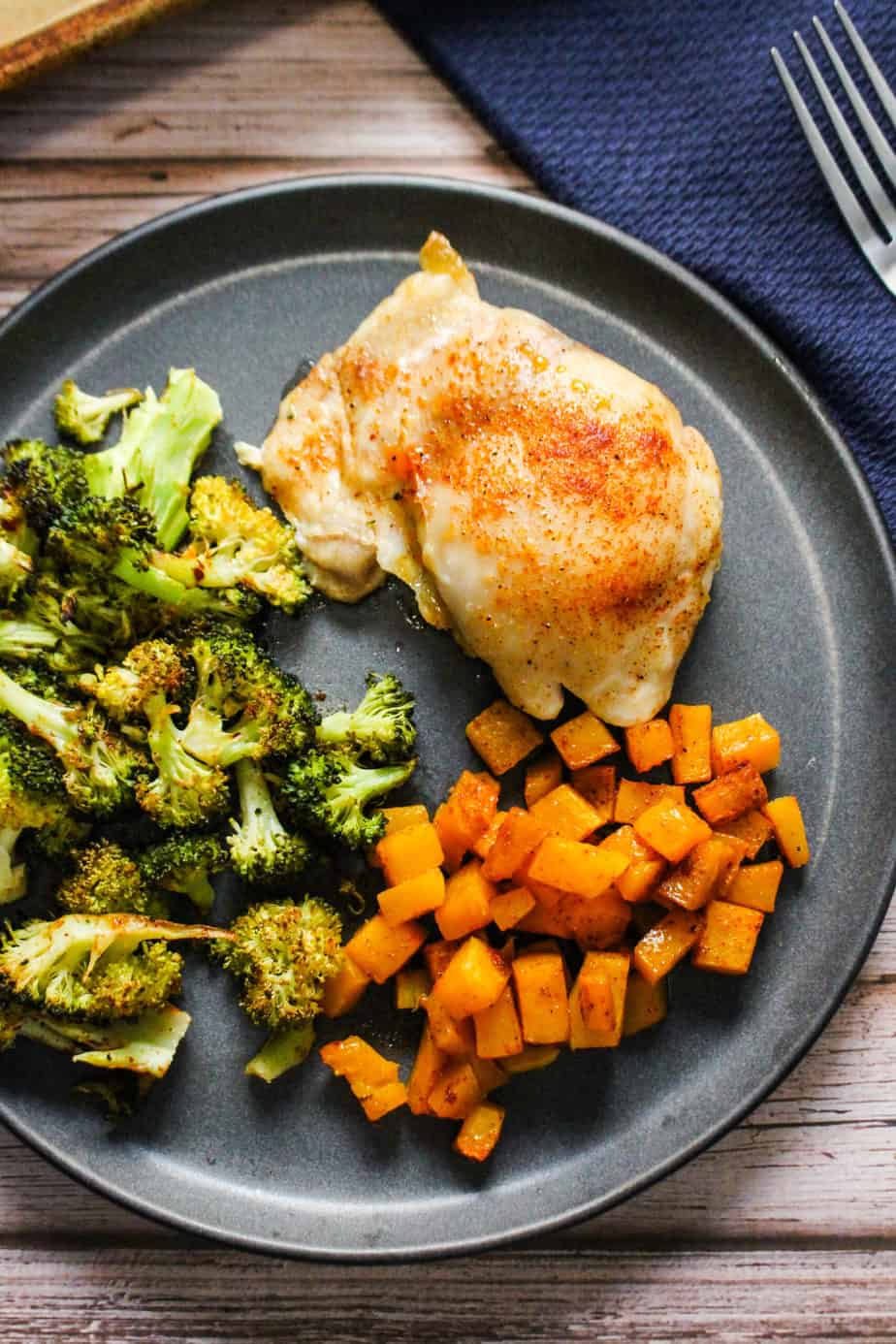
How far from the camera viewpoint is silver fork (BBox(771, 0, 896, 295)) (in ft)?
9.84

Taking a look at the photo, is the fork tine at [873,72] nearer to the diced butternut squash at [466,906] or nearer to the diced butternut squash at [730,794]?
the diced butternut squash at [730,794]

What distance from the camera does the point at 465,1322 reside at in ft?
9.70

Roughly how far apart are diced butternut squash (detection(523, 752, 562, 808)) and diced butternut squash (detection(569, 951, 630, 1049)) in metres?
0.42

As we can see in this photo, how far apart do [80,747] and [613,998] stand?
4.67 ft

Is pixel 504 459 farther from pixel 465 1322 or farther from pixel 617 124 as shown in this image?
pixel 465 1322

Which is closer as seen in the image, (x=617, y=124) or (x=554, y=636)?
(x=554, y=636)

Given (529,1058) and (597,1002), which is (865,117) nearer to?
(597,1002)

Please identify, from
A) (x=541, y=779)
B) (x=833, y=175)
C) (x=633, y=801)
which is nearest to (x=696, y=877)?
(x=633, y=801)

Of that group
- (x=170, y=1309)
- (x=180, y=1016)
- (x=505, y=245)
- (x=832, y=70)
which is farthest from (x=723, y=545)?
(x=170, y=1309)

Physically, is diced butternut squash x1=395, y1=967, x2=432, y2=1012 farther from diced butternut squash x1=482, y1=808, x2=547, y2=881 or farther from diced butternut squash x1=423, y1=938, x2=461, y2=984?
diced butternut squash x1=482, y1=808, x2=547, y2=881

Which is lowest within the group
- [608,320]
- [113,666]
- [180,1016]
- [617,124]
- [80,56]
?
[180,1016]

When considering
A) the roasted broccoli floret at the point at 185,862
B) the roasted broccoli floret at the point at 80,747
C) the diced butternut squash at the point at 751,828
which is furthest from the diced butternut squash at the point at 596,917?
the roasted broccoli floret at the point at 80,747

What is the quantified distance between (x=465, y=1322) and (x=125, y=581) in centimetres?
209

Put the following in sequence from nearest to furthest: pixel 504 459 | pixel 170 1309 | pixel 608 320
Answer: pixel 504 459 → pixel 170 1309 → pixel 608 320
